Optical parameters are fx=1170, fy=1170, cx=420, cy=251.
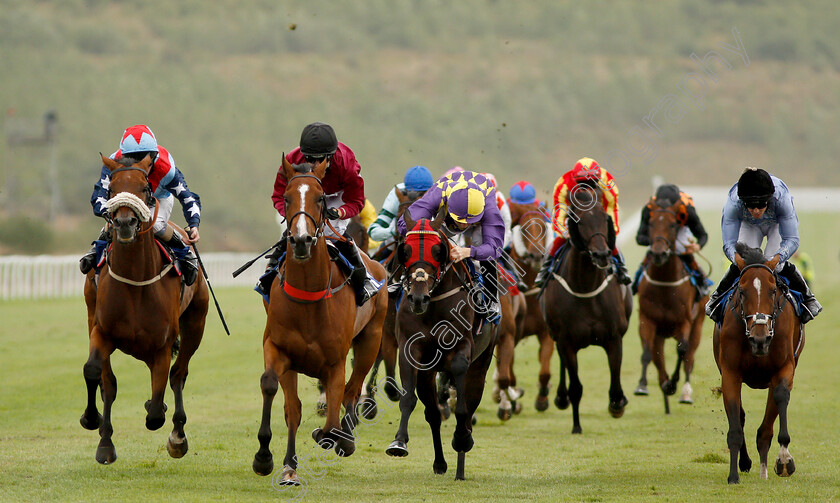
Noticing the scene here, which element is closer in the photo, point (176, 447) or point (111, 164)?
point (111, 164)

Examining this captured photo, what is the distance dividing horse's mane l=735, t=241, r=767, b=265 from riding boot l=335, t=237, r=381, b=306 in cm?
249

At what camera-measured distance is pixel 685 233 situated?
13281 millimetres

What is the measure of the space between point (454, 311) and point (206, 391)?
6.42 meters

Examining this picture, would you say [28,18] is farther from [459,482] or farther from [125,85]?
[459,482]

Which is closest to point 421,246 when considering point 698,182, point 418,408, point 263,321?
point 418,408

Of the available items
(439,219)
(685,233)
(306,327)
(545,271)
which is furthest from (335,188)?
(685,233)

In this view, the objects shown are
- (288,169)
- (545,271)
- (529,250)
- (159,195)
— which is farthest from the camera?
(529,250)

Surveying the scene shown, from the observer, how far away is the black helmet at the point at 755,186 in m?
8.07

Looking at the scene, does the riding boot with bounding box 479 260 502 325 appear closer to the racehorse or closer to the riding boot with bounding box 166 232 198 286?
the riding boot with bounding box 166 232 198 286

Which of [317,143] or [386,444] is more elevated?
[317,143]

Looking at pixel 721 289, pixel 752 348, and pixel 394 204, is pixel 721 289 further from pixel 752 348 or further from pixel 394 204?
pixel 394 204

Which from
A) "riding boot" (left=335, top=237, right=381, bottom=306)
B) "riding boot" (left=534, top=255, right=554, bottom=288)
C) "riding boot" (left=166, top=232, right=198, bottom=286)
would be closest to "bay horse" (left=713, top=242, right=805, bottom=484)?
"riding boot" (left=335, top=237, right=381, bottom=306)

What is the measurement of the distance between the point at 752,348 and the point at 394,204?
3861 millimetres

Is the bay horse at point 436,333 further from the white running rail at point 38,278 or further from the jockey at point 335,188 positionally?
the white running rail at point 38,278
